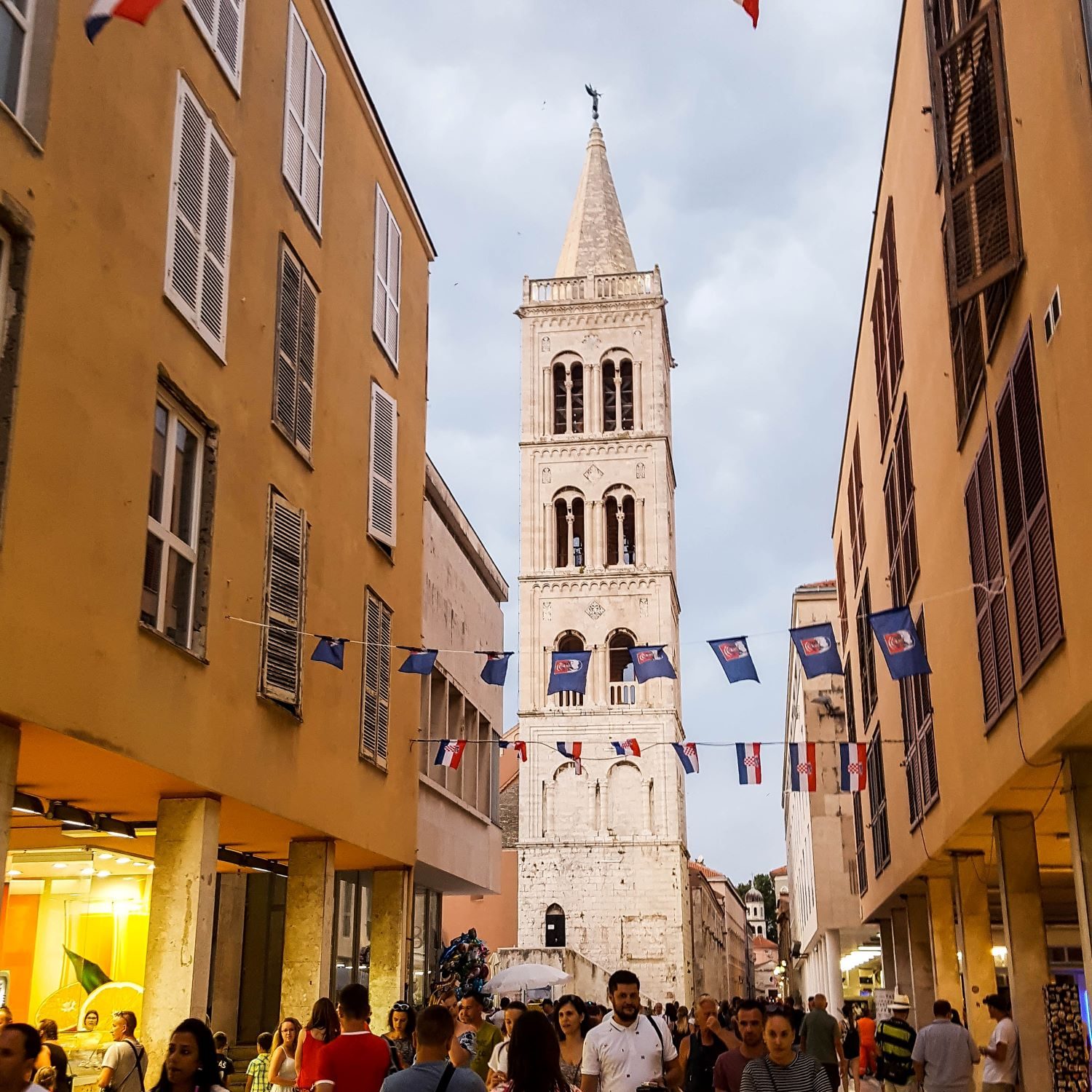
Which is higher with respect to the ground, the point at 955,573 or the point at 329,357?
the point at 329,357

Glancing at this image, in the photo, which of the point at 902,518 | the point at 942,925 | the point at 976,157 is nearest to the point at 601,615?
the point at 942,925

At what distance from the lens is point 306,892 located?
52.0 feet

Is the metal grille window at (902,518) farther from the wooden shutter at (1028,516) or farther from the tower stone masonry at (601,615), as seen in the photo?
the tower stone masonry at (601,615)

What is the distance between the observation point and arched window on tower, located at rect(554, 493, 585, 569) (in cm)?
Answer: 5956

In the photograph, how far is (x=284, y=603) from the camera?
46.5ft

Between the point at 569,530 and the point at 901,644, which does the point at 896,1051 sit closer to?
the point at 901,644

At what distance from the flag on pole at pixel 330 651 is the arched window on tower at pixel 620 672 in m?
42.0

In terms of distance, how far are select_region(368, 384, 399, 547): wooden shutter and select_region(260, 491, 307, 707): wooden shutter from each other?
301 cm

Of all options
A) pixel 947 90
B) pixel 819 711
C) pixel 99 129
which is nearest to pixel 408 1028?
pixel 99 129

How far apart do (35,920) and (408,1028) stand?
771 centimetres

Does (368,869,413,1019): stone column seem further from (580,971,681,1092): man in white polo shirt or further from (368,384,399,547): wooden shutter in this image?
(580,971,681,1092): man in white polo shirt

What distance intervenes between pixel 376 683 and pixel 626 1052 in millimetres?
9917

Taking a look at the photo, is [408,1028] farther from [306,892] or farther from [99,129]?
[99,129]

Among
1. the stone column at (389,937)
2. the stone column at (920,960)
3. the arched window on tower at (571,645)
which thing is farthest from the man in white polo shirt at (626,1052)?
the arched window on tower at (571,645)
